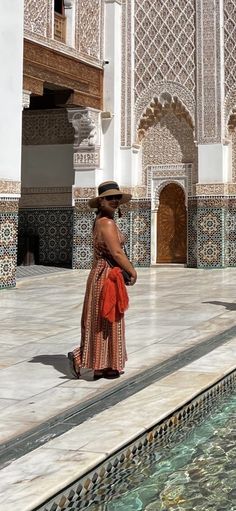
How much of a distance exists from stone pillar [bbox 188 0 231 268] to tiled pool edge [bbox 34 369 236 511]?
6288 millimetres

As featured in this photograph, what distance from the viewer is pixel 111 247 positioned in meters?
2.38

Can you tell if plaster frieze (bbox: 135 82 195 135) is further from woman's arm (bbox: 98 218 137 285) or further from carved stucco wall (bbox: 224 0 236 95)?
woman's arm (bbox: 98 218 137 285)

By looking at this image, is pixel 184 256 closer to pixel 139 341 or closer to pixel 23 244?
pixel 23 244

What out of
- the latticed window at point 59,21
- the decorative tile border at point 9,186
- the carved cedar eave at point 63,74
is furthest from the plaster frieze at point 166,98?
the decorative tile border at point 9,186

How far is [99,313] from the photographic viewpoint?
2387 mm

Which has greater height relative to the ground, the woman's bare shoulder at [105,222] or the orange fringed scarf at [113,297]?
the woman's bare shoulder at [105,222]

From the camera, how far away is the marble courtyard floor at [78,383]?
59.5 inches

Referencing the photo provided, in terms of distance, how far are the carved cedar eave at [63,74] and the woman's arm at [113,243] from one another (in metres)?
4.83

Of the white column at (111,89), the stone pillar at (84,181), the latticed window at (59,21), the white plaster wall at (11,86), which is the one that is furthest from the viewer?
the white column at (111,89)

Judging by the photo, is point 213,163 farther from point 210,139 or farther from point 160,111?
point 160,111

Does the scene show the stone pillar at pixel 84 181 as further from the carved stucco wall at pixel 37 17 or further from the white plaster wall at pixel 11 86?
the white plaster wall at pixel 11 86

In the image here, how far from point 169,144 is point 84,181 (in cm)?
135

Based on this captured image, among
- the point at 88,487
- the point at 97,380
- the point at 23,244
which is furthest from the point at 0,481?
the point at 23,244

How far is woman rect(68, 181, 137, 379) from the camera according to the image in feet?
7.84
